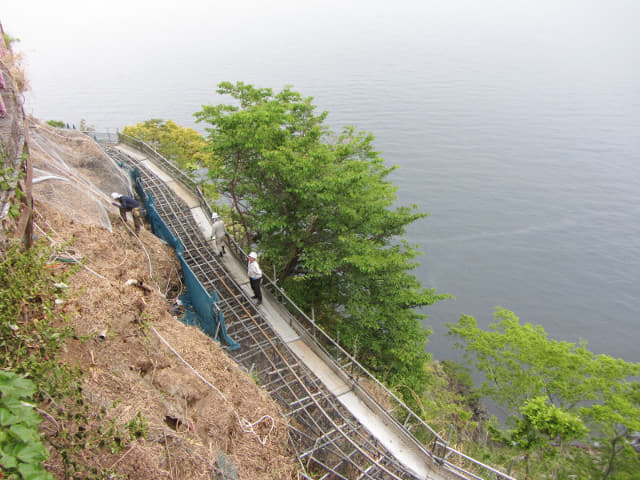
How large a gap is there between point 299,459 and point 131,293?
541 centimetres

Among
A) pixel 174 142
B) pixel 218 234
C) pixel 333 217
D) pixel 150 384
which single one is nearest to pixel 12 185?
pixel 150 384

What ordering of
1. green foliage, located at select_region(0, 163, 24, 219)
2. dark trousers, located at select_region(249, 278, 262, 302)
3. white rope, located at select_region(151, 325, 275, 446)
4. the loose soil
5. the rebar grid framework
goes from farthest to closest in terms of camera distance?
dark trousers, located at select_region(249, 278, 262, 302) < the rebar grid framework < white rope, located at select_region(151, 325, 275, 446) < green foliage, located at select_region(0, 163, 24, 219) < the loose soil

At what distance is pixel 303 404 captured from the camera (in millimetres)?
10508

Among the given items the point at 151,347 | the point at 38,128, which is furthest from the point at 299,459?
the point at 38,128

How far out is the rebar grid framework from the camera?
927 cm

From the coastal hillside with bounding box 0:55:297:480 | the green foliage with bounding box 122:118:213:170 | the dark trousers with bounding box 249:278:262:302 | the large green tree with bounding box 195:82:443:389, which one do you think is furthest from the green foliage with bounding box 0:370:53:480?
the green foliage with bounding box 122:118:213:170

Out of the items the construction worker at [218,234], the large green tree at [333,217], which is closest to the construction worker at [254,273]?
the large green tree at [333,217]

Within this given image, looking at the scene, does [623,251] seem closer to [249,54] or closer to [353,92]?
[353,92]

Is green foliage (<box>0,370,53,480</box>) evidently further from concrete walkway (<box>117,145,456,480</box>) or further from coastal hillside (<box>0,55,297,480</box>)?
concrete walkway (<box>117,145,456,480</box>)

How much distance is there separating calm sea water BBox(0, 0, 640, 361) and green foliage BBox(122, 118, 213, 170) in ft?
32.6

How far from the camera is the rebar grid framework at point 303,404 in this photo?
30.4 ft

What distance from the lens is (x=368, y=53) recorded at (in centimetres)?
11531

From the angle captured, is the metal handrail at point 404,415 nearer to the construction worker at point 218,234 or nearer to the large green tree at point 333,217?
the construction worker at point 218,234

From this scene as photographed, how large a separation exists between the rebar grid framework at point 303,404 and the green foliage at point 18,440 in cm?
598
